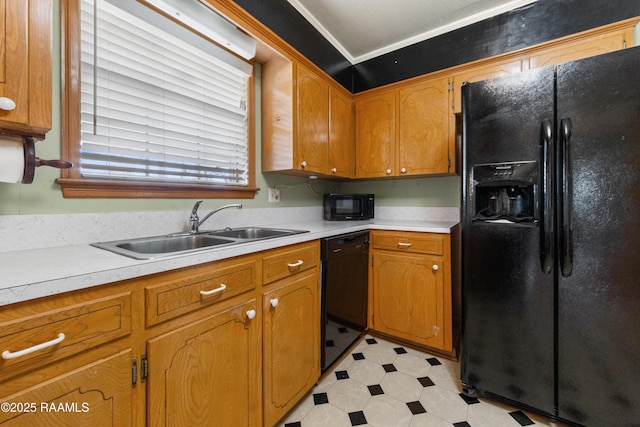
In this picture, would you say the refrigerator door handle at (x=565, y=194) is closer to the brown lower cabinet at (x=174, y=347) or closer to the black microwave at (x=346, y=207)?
the brown lower cabinet at (x=174, y=347)

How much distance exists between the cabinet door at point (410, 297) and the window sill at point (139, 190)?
1.25 metres

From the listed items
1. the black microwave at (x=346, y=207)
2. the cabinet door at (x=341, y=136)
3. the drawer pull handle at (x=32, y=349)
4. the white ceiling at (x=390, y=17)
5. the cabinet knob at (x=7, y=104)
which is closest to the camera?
the drawer pull handle at (x=32, y=349)

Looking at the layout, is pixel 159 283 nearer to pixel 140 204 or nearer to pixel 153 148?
pixel 140 204

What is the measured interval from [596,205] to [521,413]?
44.5 inches

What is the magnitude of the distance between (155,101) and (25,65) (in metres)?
0.68


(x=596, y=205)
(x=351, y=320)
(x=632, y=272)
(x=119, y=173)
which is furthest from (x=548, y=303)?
(x=119, y=173)

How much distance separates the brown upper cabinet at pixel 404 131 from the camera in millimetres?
2195

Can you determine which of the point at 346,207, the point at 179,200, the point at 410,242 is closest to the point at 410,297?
the point at 410,242

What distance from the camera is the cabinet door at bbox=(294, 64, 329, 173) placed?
198 cm

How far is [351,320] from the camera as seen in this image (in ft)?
6.35

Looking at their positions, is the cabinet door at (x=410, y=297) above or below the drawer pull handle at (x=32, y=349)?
below

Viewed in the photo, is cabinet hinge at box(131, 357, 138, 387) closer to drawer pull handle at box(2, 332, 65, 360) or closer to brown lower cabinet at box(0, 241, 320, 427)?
brown lower cabinet at box(0, 241, 320, 427)

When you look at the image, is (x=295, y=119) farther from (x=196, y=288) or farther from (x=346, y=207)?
(x=196, y=288)

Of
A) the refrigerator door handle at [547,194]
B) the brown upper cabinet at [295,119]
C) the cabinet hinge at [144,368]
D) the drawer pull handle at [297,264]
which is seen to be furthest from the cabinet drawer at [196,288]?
the refrigerator door handle at [547,194]
